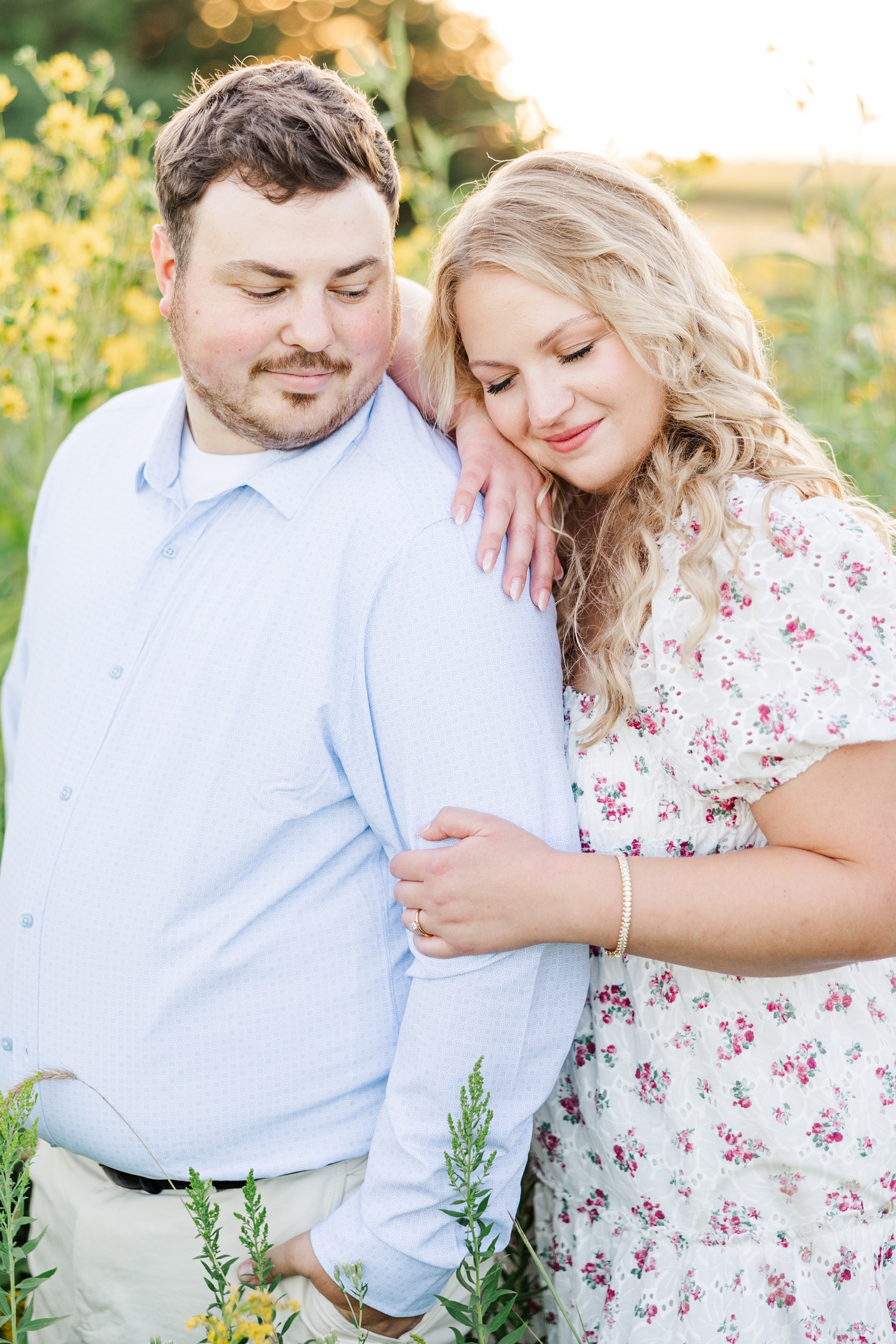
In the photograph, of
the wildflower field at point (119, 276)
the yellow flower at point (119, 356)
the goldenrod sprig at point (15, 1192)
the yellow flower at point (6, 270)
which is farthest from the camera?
the yellow flower at point (119, 356)

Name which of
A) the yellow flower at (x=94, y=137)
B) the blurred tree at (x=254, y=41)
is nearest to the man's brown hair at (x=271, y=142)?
the yellow flower at (x=94, y=137)

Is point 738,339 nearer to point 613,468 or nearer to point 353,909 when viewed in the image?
point 613,468

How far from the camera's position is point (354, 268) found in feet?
5.02

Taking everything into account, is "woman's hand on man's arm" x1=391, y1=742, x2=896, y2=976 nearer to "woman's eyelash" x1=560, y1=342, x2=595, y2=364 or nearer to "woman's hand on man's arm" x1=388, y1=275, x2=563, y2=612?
"woman's hand on man's arm" x1=388, y1=275, x2=563, y2=612

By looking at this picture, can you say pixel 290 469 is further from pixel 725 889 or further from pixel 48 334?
pixel 48 334

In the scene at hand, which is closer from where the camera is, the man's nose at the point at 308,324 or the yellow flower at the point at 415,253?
the man's nose at the point at 308,324

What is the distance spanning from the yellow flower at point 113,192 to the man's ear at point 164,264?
3.93ft

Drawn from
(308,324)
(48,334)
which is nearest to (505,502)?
(308,324)

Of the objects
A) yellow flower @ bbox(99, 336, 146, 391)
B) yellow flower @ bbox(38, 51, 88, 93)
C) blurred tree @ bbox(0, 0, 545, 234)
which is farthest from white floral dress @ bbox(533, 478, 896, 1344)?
blurred tree @ bbox(0, 0, 545, 234)

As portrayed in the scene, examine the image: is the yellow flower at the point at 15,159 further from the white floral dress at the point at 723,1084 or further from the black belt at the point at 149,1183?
the black belt at the point at 149,1183

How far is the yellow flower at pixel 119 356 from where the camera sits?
8.89ft

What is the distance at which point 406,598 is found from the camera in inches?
56.4

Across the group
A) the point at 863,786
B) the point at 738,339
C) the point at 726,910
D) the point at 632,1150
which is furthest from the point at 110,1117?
the point at 738,339

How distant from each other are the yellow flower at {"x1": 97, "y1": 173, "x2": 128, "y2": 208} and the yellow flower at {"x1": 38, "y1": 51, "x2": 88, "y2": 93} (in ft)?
0.87
